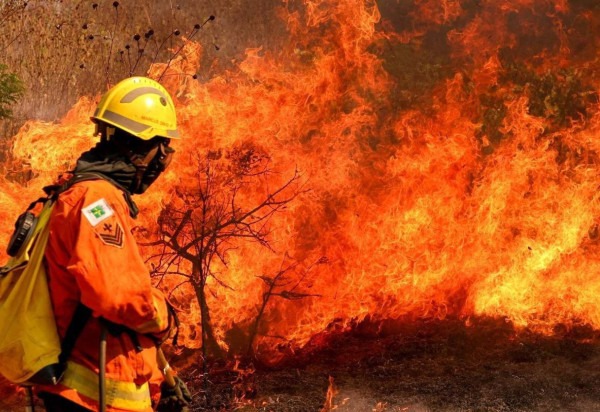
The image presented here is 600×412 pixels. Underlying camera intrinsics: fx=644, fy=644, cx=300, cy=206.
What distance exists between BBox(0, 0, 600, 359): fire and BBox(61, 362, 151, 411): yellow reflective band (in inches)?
212

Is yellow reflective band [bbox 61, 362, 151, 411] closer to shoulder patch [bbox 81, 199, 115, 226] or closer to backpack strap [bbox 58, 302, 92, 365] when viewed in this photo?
backpack strap [bbox 58, 302, 92, 365]

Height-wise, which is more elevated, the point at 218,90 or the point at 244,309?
the point at 218,90

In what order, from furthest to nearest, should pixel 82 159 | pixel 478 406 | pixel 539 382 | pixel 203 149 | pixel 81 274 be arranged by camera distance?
pixel 203 149, pixel 539 382, pixel 478 406, pixel 82 159, pixel 81 274

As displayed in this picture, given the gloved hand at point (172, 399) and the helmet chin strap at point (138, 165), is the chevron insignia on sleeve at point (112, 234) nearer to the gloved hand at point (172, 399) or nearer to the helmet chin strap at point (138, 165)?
the helmet chin strap at point (138, 165)

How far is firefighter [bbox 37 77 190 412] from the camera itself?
7.78 feet

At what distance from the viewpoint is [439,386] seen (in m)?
7.08

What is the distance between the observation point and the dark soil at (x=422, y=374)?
675 centimetres

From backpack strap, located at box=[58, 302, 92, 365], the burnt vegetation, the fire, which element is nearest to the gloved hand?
backpack strap, located at box=[58, 302, 92, 365]

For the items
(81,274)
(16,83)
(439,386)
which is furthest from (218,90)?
(81,274)

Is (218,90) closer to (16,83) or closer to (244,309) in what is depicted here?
(244,309)

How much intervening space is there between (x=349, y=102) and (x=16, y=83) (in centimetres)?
558

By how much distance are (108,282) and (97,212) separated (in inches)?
10.8

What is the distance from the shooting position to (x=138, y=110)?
296 cm

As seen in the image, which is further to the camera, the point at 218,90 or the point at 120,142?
the point at 218,90
